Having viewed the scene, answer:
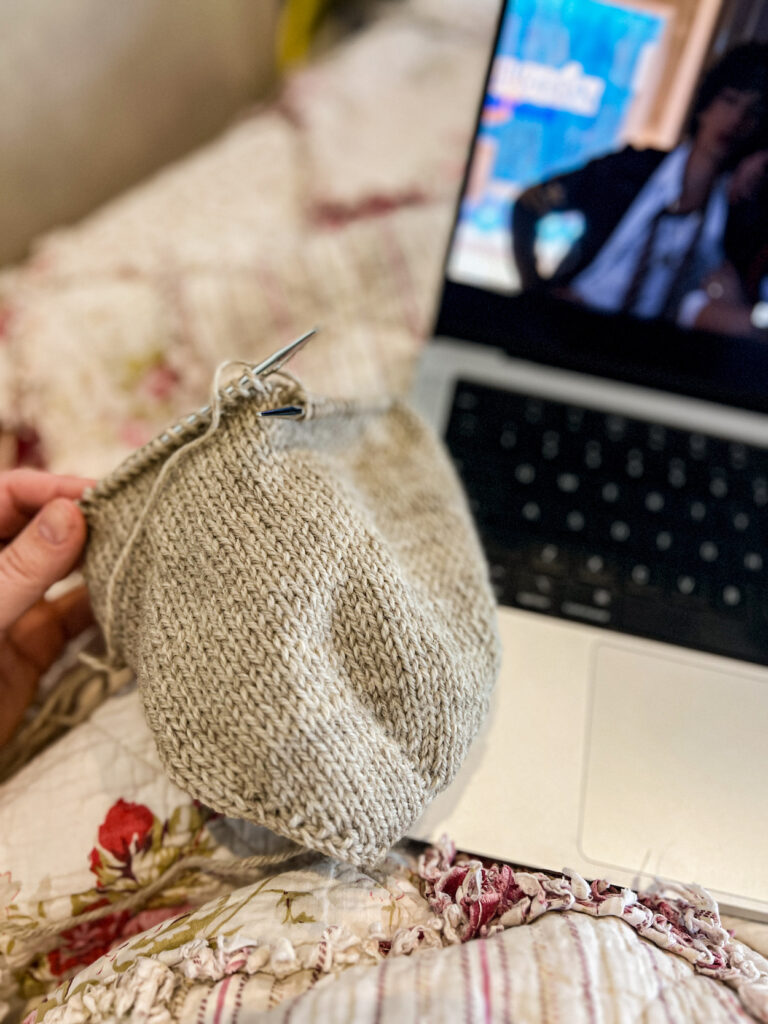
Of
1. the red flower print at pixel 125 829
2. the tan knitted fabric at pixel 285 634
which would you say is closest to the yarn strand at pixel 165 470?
the tan knitted fabric at pixel 285 634

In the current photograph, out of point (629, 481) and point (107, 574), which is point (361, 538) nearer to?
point (107, 574)

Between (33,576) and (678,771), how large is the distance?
382 mm

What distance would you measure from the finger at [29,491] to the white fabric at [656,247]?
0.37 m

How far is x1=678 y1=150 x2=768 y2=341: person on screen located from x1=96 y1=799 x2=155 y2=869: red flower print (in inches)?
19.2

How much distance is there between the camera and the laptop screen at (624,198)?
1.32ft

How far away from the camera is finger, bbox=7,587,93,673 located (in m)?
0.45

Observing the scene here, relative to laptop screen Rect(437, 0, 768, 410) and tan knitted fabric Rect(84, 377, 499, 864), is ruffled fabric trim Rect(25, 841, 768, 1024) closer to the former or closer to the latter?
tan knitted fabric Rect(84, 377, 499, 864)

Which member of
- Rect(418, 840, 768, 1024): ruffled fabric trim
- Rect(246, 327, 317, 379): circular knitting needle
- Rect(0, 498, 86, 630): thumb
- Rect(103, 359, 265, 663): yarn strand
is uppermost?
Rect(246, 327, 317, 379): circular knitting needle

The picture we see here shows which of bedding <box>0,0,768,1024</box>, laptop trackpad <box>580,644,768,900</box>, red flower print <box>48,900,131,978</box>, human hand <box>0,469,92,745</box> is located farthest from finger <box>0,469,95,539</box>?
laptop trackpad <box>580,644,768,900</box>

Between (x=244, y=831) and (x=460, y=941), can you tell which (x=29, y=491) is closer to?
(x=244, y=831)

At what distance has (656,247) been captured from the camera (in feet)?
1.51

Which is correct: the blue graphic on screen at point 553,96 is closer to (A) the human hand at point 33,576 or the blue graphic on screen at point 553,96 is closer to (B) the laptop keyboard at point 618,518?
(B) the laptop keyboard at point 618,518

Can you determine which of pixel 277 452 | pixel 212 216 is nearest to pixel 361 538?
pixel 277 452

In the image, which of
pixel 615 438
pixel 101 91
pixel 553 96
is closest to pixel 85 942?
pixel 615 438
